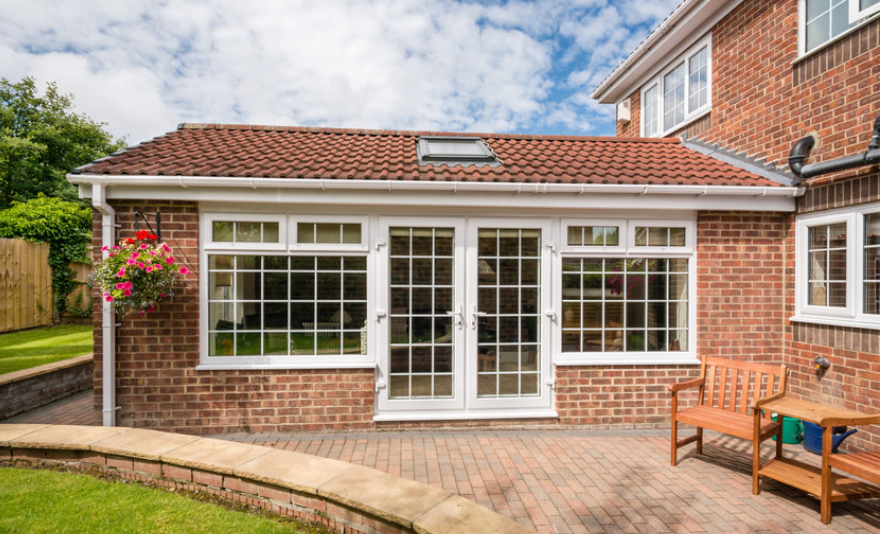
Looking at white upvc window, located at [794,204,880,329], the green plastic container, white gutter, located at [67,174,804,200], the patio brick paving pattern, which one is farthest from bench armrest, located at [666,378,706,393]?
white gutter, located at [67,174,804,200]

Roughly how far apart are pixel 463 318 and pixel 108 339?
3.87 m

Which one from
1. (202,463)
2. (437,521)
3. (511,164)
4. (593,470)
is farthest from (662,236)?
(202,463)

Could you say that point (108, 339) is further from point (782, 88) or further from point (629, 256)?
point (782, 88)

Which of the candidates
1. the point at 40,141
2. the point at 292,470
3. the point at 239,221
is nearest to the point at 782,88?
the point at 239,221

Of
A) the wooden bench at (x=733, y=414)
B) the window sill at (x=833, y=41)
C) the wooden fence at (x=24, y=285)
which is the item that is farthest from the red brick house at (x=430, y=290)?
the wooden fence at (x=24, y=285)

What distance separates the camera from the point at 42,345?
8.57 meters

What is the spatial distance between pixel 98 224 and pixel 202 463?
3116 millimetres

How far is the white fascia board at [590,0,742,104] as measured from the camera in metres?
6.74

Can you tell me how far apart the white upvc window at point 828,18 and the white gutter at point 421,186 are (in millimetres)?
1743

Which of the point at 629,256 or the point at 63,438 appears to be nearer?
the point at 63,438

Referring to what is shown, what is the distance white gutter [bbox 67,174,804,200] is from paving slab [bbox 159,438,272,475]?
2.58 meters

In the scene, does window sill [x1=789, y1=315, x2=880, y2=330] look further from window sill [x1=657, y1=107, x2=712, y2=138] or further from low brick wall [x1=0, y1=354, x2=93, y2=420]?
low brick wall [x1=0, y1=354, x2=93, y2=420]

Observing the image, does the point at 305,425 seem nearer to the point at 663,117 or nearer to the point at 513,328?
the point at 513,328

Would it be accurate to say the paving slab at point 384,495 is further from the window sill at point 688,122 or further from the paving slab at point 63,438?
the window sill at point 688,122
